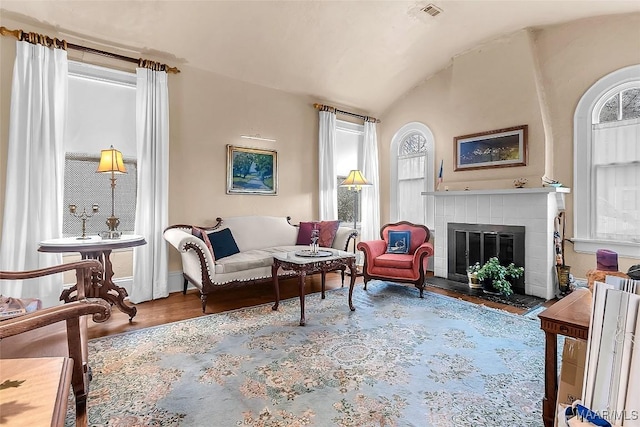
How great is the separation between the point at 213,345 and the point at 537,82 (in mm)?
4907

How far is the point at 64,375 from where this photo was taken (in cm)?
105

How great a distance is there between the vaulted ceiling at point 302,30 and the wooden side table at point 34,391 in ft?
12.0

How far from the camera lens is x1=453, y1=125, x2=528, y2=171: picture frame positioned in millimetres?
4391

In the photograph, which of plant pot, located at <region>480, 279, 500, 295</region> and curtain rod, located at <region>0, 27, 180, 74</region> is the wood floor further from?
curtain rod, located at <region>0, 27, 180, 74</region>

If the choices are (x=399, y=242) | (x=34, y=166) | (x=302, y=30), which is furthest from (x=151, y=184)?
(x=399, y=242)

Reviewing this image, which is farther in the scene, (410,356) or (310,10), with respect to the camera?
(310,10)

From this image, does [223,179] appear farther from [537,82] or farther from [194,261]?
[537,82]

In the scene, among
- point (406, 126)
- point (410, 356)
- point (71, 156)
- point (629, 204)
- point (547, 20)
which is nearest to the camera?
point (410, 356)

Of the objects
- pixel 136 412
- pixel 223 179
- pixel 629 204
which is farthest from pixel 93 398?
pixel 629 204

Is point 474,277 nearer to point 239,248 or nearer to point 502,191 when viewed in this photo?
point 502,191

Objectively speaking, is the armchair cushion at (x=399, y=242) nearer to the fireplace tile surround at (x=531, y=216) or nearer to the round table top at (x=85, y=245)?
the fireplace tile surround at (x=531, y=216)

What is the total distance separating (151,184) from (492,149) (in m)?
4.62

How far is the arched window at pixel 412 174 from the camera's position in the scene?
560 centimetres

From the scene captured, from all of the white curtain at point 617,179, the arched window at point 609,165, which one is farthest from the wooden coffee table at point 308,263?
the white curtain at point 617,179
